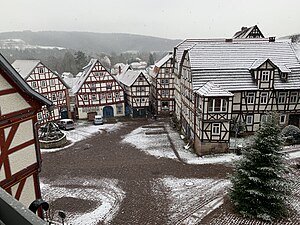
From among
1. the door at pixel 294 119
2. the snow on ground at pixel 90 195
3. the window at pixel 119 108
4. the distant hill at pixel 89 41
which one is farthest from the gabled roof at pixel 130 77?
the distant hill at pixel 89 41

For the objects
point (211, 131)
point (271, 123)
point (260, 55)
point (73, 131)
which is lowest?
point (73, 131)

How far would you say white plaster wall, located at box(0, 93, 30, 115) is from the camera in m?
7.26

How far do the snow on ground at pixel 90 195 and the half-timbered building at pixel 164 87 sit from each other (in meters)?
21.4

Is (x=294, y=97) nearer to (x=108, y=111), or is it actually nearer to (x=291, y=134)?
(x=291, y=134)

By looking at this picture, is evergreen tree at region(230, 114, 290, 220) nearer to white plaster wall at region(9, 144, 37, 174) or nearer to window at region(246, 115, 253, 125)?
white plaster wall at region(9, 144, 37, 174)

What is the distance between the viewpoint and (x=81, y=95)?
36.4 metres

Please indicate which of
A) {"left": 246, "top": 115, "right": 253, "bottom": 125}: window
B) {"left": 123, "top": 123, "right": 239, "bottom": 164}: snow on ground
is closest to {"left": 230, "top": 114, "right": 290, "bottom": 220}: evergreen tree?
{"left": 123, "top": 123, "right": 239, "bottom": 164}: snow on ground

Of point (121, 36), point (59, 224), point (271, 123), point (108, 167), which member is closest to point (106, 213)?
point (59, 224)

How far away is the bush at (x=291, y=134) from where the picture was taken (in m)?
22.8

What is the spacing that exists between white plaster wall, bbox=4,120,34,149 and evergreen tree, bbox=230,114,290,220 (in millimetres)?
10050

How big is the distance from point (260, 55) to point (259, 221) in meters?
16.8

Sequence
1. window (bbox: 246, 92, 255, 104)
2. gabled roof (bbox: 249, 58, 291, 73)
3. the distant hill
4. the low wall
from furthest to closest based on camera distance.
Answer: the distant hill, the low wall, window (bbox: 246, 92, 255, 104), gabled roof (bbox: 249, 58, 291, 73)

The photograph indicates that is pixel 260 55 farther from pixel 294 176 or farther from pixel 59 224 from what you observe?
pixel 59 224

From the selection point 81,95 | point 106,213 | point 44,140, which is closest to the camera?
point 106,213
